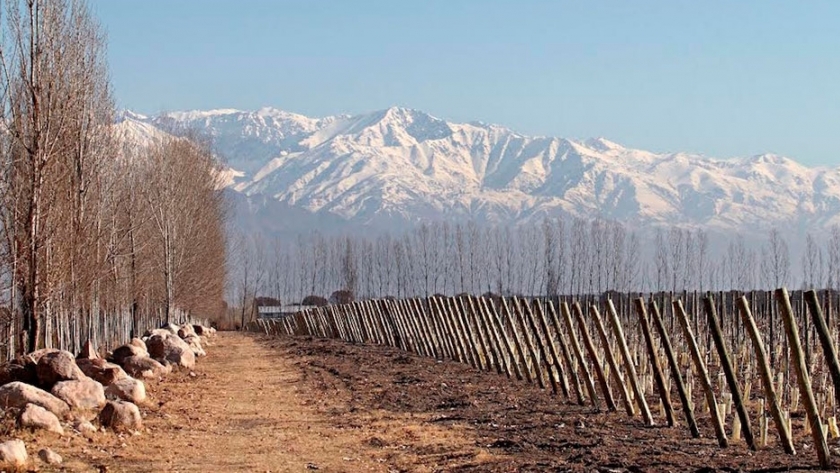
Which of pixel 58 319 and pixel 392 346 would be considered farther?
pixel 392 346

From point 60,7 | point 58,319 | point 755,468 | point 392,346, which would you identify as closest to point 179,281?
point 392,346

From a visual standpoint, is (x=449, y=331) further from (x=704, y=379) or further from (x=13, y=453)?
(x=13, y=453)

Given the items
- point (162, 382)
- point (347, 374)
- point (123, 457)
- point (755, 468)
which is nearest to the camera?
point (755, 468)

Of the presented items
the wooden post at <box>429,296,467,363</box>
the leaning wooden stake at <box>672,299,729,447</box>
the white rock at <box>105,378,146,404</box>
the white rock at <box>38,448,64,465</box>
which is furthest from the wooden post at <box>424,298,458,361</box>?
the white rock at <box>38,448,64,465</box>

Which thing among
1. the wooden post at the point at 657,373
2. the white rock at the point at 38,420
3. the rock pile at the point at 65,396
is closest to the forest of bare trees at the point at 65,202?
the rock pile at the point at 65,396

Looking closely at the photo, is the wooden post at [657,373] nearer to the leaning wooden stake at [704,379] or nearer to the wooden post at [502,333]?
the leaning wooden stake at [704,379]

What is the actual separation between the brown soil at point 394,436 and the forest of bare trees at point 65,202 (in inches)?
131

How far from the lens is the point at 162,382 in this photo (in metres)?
19.6

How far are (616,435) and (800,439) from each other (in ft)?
6.39

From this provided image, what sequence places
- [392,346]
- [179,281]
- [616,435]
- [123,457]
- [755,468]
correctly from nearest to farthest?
1. [755,468]
2. [123,457]
3. [616,435]
4. [392,346]
5. [179,281]

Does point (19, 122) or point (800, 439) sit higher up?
point (19, 122)

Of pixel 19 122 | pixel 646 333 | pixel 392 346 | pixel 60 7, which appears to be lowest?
pixel 392 346

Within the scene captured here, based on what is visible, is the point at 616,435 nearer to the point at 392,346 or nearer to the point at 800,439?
the point at 800,439

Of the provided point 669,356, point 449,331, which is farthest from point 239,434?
point 449,331
